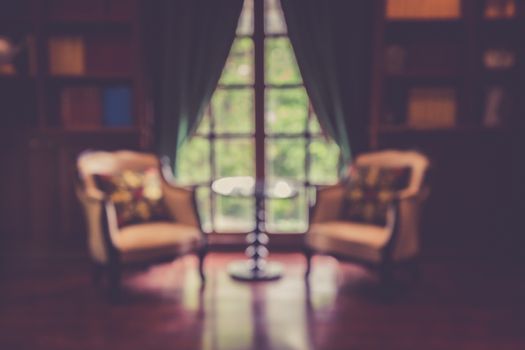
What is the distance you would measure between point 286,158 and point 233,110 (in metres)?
0.62

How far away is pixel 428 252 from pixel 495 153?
96cm

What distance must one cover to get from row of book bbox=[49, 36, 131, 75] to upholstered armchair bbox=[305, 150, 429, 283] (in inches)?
77.0

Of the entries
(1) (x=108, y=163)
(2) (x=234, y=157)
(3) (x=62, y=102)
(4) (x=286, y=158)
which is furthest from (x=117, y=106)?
(4) (x=286, y=158)

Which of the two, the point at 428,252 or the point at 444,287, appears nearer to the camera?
the point at 444,287

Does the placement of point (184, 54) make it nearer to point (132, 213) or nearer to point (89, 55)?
point (89, 55)

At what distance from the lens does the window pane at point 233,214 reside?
5.68 m

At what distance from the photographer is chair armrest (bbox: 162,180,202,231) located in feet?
15.1

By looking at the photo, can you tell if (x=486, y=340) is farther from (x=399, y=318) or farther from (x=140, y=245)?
(x=140, y=245)

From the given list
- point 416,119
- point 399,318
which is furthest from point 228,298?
point 416,119

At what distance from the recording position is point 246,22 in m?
5.44

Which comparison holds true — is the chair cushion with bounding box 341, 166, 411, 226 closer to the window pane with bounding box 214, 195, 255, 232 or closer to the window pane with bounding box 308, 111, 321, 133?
the window pane with bounding box 308, 111, 321, 133

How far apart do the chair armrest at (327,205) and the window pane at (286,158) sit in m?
0.88

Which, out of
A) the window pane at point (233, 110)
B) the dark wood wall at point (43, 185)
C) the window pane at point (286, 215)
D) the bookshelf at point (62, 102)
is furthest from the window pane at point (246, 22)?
the window pane at point (286, 215)

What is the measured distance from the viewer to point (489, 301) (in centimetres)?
418
